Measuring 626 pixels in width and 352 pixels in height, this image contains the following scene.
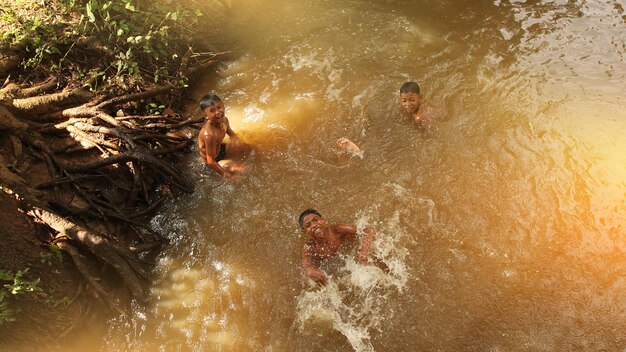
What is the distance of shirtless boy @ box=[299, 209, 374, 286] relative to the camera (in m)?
4.51

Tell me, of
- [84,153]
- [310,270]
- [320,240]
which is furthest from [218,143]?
[310,270]

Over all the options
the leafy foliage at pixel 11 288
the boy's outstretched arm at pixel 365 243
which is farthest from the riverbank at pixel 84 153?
the boy's outstretched arm at pixel 365 243

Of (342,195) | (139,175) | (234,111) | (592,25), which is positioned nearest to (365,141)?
(342,195)

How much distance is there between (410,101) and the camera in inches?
226

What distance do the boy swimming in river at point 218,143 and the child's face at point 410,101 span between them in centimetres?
271

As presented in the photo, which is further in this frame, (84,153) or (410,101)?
(410,101)

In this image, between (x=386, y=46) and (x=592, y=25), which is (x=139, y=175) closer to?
(x=386, y=46)

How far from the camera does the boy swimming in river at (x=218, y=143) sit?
18.3 ft

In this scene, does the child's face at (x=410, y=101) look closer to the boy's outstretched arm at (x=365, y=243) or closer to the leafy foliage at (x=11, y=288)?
the boy's outstretched arm at (x=365, y=243)

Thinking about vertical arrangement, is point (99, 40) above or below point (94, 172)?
above

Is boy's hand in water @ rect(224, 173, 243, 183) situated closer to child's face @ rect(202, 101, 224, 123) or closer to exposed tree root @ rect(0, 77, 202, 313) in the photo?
exposed tree root @ rect(0, 77, 202, 313)

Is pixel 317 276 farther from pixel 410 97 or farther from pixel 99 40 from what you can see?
pixel 99 40

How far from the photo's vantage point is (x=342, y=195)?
5363 millimetres

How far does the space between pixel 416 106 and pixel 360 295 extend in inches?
125
